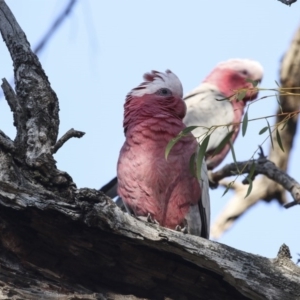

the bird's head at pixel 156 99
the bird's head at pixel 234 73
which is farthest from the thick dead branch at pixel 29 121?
the bird's head at pixel 234 73

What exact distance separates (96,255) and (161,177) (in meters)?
1.40

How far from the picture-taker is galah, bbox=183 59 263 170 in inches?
309

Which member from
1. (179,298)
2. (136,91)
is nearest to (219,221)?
(136,91)

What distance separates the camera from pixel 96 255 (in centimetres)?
265

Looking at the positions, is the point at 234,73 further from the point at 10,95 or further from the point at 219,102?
the point at 10,95

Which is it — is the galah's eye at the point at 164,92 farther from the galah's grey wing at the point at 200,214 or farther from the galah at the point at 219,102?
the galah at the point at 219,102

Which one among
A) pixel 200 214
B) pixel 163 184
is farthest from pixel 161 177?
pixel 200 214

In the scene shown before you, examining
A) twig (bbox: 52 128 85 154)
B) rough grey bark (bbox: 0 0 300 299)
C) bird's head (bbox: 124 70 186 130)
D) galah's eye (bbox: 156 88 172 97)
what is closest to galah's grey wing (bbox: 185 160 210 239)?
bird's head (bbox: 124 70 186 130)

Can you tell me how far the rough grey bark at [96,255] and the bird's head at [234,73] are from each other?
20.6 ft

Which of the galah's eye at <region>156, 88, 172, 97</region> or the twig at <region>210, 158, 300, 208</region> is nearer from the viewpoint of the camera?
the galah's eye at <region>156, 88, 172, 97</region>

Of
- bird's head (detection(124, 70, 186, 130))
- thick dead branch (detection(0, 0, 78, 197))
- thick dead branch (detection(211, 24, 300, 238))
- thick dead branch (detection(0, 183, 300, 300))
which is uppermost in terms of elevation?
thick dead branch (detection(211, 24, 300, 238))

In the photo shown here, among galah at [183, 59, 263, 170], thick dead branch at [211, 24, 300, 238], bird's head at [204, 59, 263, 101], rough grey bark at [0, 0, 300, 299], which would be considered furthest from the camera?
bird's head at [204, 59, 263, 101]

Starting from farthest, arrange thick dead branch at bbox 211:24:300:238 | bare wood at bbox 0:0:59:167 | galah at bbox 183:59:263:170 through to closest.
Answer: galah at bbox 183:59:263:170 < thick dead branch at bbox 211:24:300:238 < bare wood at bbox 0:0:59:167

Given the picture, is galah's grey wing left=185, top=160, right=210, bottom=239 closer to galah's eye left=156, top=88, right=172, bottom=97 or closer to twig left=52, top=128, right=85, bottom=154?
galah's eye left=156, top=88, right=172, bottom=97
